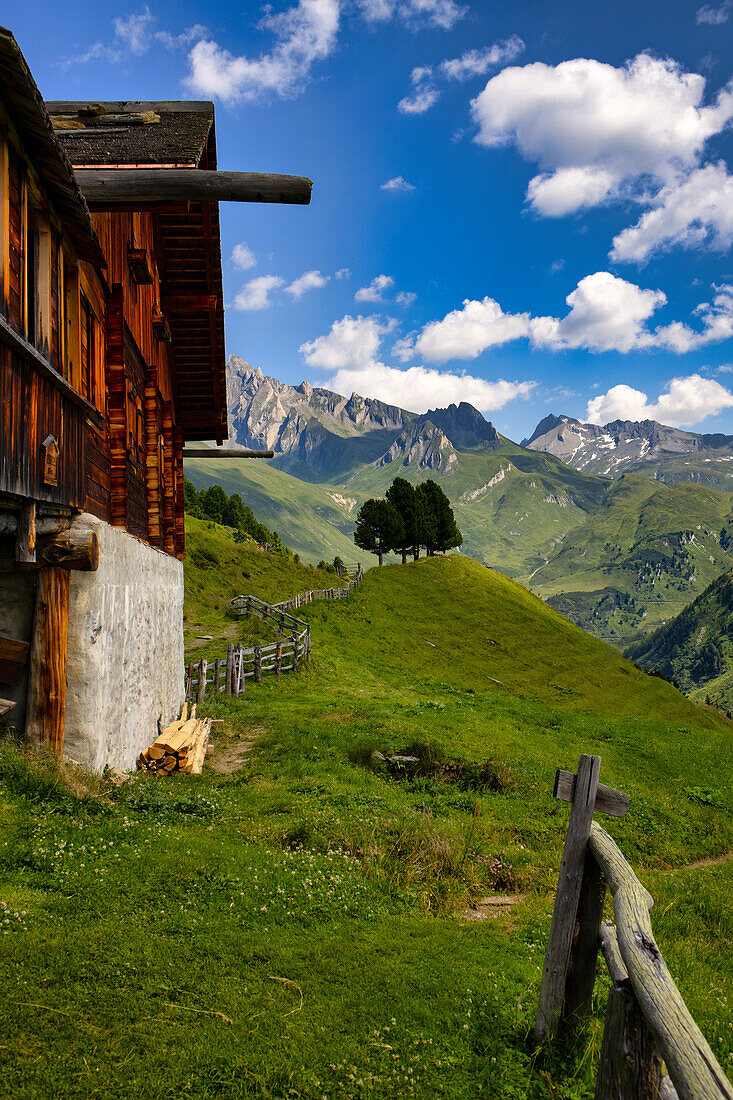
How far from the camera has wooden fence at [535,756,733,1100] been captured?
2.86m

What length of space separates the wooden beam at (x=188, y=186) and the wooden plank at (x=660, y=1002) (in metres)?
7.48

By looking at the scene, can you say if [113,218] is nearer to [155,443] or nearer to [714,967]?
[155,443]

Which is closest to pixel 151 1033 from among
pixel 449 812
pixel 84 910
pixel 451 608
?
pixel 84 910

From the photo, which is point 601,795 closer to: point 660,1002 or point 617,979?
point 617,979

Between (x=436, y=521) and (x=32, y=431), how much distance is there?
68.0m

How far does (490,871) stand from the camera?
9.24m

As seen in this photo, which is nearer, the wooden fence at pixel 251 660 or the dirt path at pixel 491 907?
the dirt path at pixel 491 907

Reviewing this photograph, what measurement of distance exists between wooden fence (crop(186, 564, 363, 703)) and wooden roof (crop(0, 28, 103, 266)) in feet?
50.2

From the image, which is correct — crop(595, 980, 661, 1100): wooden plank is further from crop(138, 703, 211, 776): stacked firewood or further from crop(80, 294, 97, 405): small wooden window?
crop(80, 294, 97, 405): small wooden window

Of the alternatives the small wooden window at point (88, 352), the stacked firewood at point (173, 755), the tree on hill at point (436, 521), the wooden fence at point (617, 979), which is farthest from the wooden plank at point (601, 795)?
the tree on hill at point (436, 521)

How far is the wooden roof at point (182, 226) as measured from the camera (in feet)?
25.7

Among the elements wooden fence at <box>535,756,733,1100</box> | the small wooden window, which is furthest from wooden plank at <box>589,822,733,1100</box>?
the small wooden window

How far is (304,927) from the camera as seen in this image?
6.38 m

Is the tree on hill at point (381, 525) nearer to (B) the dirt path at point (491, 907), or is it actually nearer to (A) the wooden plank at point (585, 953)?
(B) the dirt path at point (491, 907)
